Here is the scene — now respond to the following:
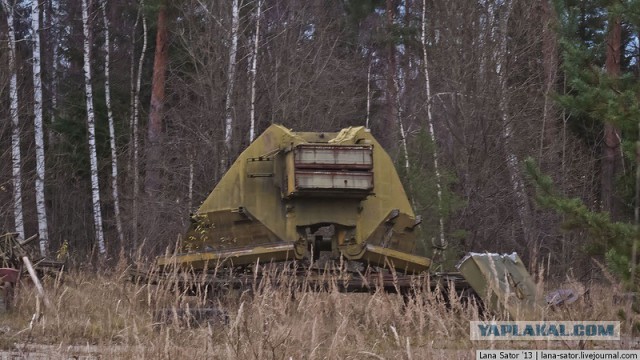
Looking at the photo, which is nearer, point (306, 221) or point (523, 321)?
point (523, 321)

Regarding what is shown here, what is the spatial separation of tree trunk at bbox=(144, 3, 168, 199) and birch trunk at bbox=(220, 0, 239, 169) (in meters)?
3.41

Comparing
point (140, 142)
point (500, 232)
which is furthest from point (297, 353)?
point (140, 142)

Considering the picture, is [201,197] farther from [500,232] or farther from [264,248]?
[264,248]

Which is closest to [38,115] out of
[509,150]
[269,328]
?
[509,150]

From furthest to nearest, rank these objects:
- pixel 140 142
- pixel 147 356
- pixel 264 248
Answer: pixel 140 142
pixel 264 248
pixel 147 356

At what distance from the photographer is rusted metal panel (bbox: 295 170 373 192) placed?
1055cm

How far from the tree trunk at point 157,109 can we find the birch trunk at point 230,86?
11.2ft

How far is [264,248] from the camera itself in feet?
34.0

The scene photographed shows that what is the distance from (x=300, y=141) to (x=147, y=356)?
6007 mm

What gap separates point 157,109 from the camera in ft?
87.1

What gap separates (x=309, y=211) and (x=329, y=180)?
812mm

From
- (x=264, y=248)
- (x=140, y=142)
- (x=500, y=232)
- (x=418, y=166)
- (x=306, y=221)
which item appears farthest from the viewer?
(x=140, y=142)

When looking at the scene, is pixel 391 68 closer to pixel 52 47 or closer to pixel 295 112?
pixel 295 112

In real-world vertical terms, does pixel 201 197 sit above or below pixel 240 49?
below
